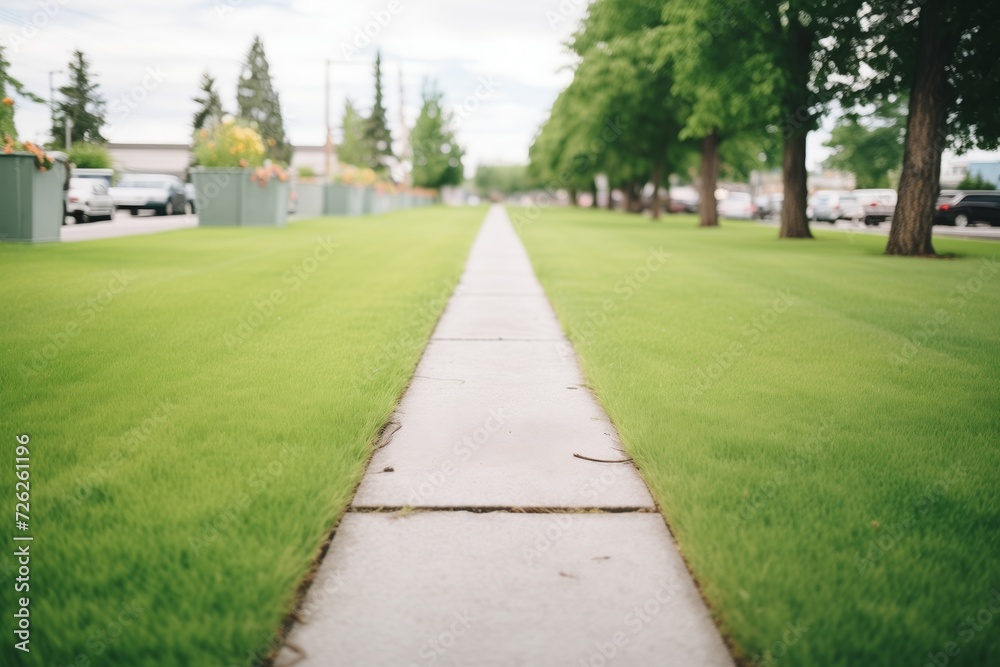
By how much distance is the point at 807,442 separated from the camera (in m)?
3.80

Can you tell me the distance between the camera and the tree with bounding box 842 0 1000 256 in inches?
592

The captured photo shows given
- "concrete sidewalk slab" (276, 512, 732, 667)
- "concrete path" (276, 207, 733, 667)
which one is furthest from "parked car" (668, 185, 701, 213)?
"concrete sidewalk slab" (276, 512, 732, 667)

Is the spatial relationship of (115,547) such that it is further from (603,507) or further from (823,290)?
(823,290)

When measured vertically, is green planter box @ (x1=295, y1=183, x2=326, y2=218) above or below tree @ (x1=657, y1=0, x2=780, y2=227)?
below

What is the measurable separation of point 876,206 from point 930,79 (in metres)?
24.1

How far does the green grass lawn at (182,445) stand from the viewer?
2180 mm

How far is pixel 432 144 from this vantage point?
88375 mm

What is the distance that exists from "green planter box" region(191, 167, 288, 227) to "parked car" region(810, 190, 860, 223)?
31.6m

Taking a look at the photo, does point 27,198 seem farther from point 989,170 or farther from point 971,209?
point 989,170

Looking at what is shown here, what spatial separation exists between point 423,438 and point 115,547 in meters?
1.71

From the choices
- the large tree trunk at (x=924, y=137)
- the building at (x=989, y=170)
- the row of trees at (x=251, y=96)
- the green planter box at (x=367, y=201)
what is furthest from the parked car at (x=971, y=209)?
the row of trees at (x=251, y=96)

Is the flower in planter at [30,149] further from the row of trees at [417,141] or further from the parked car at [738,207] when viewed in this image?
the row of trees at [417,141]

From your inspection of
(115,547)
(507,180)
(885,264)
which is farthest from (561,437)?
(507,180)

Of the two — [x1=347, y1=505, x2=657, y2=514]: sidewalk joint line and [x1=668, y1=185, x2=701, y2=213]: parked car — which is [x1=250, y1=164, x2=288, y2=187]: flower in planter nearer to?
[x1=347, y1=505, x2=657, y2=514]: sidewalk joint line
